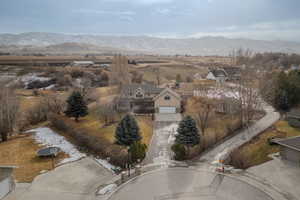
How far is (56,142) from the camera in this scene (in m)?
29.3

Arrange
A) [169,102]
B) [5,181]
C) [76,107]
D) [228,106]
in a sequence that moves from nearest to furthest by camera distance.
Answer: [5,181] → [228,106] → [76,107] → [169,102]

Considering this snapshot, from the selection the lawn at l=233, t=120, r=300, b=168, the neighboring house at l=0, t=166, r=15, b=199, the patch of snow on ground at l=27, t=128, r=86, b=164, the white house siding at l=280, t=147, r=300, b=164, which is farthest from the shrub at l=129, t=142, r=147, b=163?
the white house siding at l=280, t=147, r=300, b=164

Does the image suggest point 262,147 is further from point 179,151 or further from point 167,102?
point 167,102

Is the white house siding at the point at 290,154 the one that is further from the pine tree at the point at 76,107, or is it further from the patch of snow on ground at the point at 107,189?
the pine tree at the point at 76,107

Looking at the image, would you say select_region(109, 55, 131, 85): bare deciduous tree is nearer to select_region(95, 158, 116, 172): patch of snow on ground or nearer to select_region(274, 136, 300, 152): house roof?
select_region(95, 158, 116, 172): patch of snow on ground

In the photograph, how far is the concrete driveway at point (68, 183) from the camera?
16.4m

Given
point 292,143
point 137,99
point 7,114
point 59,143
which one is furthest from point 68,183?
point 137,99

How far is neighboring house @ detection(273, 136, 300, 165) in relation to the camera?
744 inches

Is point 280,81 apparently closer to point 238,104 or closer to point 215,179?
point 238,104

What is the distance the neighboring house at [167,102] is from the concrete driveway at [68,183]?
722 inches

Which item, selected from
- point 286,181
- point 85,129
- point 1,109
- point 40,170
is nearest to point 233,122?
point 286,181

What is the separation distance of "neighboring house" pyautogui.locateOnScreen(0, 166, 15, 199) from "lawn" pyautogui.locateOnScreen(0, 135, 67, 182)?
2273 millimetres

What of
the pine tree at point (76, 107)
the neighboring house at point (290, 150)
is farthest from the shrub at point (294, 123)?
the pine tree at point (76, 107)

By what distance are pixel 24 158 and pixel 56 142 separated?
508cm
